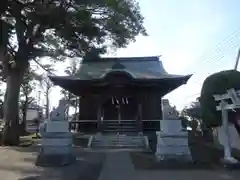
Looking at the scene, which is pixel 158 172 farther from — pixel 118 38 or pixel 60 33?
pixel 118 38

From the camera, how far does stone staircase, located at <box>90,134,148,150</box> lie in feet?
55.1

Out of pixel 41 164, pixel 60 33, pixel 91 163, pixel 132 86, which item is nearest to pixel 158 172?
pixel 91 163

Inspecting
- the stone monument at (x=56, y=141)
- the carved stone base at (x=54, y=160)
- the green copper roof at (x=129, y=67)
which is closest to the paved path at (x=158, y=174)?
the carved stone base at (x=54, y=160)

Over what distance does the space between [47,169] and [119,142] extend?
7.49 metres

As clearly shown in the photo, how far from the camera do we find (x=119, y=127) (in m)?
21.2

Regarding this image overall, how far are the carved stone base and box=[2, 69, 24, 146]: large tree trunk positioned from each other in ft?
26.6

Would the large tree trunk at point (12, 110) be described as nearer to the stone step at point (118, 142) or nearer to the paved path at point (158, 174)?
the stone step at point (118, 142)

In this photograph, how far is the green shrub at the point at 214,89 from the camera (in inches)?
444

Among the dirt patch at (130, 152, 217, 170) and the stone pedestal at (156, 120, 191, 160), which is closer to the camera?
the dirt patch at (130, 152, 217, 170)

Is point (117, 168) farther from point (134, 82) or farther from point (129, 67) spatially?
point (129, 67)

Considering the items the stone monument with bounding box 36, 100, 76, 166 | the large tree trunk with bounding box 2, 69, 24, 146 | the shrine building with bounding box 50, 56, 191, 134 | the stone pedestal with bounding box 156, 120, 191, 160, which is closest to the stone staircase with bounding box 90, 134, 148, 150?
the shrine building with bounding box 50, 56, 191, 134

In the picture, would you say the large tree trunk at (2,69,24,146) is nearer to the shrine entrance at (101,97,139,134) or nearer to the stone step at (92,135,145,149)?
the stone step at (92,135,145,149)

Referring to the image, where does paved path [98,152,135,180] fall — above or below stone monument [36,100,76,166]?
below

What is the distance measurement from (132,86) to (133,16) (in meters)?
4.83
